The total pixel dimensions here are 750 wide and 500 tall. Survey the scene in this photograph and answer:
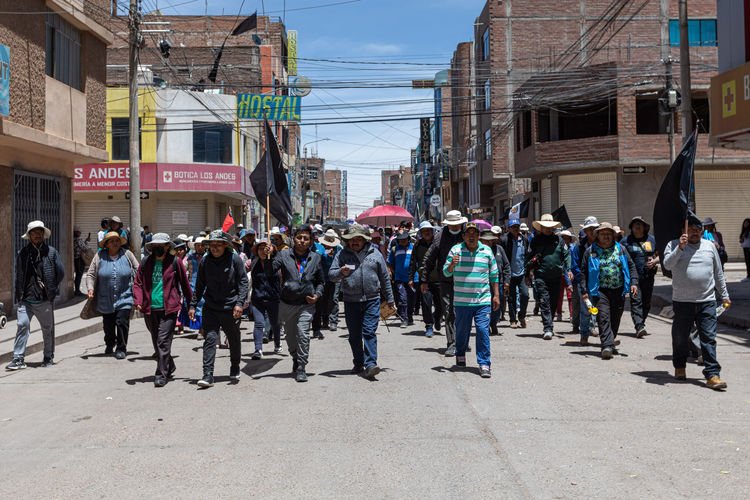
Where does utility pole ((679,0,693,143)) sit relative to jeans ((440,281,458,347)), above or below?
above

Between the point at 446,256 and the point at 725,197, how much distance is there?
26.6 metres

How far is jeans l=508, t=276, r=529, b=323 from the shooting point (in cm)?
1398

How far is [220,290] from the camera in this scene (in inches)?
353

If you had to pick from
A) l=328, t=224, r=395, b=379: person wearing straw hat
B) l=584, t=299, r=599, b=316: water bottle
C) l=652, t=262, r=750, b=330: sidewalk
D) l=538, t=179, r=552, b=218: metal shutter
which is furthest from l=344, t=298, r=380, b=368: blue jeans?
l=538, t=179, r=552, b=218: metal shutter

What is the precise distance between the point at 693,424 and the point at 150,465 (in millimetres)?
4424

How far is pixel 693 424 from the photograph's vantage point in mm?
6660

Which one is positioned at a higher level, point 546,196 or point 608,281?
point 546,196

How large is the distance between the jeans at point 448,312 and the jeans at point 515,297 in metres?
2.97

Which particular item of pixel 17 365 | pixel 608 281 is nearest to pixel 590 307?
pixel 608 281

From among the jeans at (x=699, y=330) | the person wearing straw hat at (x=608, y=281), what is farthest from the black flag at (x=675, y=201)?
the person wearing straw hat at (x=608, y=281)

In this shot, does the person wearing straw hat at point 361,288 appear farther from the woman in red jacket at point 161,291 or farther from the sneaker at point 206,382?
the woman in red jacket at point 161,291

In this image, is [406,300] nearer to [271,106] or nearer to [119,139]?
[271,106]

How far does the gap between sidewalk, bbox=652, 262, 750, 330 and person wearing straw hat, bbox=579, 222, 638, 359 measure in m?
4.32

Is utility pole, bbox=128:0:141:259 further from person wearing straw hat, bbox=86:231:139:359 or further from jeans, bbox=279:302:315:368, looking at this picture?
jeans, bbox=279:302:315:368
